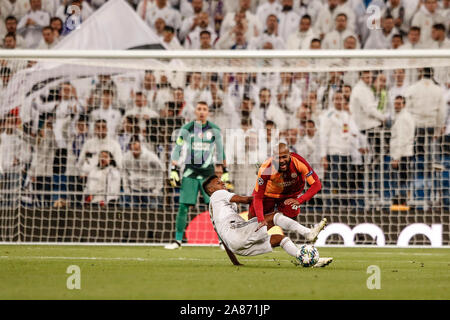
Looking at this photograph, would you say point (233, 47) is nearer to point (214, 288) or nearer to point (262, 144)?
point (262, 144)

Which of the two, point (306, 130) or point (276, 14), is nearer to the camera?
Result: point (306, 130)

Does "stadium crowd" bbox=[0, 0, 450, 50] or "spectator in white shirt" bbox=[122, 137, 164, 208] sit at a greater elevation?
"stadium crowd" bbox=[0, 0, 450, 50]

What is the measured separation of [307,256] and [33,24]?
404 inches

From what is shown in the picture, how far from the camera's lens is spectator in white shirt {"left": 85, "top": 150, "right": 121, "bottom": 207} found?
13445mm

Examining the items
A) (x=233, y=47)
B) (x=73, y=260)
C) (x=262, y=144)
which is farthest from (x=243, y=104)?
(x=73, y=260)

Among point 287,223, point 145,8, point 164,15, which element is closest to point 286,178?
point 287,223

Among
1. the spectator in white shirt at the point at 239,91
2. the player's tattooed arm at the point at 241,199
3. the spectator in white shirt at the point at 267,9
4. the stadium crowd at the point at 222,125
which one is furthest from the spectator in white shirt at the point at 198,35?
the player's tattooed arm at the point at 241,199

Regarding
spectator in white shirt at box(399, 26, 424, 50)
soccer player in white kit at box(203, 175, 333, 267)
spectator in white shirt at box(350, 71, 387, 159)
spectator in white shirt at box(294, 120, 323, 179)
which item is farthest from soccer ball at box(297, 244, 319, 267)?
spectator in white shirt at box(399, 26, 424, 50)

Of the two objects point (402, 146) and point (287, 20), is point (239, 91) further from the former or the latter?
point (402, 146)

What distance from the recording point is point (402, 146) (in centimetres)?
1354

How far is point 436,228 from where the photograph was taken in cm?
1300

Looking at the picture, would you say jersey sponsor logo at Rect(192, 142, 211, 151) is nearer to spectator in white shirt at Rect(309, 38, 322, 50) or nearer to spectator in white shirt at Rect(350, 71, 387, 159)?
spectator in white shirt at Rect(350, 71, 387, 159)

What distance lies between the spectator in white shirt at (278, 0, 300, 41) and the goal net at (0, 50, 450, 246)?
1743 millimetres

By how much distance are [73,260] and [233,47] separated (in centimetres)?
756
